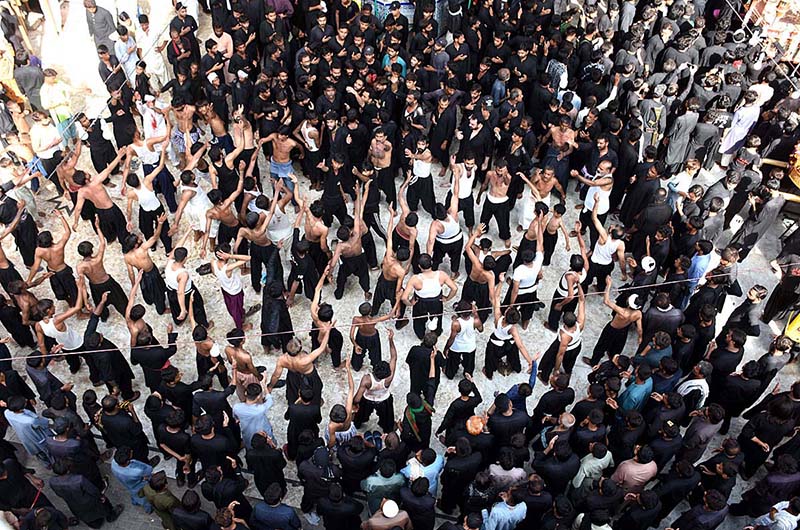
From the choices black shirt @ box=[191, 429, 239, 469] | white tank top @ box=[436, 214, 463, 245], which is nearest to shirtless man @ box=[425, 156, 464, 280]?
white tank top @ box=[436, 214, 463, 245]

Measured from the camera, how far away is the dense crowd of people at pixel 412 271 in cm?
646

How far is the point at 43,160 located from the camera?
9.58 metres

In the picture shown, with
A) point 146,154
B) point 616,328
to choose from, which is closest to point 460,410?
point 616,328

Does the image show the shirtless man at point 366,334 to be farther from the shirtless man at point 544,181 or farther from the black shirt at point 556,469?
the shirtless man at point 544,181

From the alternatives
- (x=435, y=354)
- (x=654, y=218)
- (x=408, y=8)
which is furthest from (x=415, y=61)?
(x=435, y=354)

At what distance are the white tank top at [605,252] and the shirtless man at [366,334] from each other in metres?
2.52

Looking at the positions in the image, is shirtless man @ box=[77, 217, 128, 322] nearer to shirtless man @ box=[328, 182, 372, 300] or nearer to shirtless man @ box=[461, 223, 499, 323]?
shirtless man @ box=[328, 182, 372, 300]

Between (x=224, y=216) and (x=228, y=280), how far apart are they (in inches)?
40.2

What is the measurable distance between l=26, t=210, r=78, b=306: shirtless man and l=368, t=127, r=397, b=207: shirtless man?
366 centimetres

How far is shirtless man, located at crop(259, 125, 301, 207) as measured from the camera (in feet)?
31.1

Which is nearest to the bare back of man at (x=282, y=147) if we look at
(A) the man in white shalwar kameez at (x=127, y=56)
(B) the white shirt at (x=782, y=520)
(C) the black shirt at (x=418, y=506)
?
(A) the man in white shalwar kameez at (x=127, y=56)

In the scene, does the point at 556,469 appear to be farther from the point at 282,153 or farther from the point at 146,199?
the point at 146,199

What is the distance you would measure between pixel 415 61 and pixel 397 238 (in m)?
2.95

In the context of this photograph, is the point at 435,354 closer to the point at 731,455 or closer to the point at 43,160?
the point at 731,455
